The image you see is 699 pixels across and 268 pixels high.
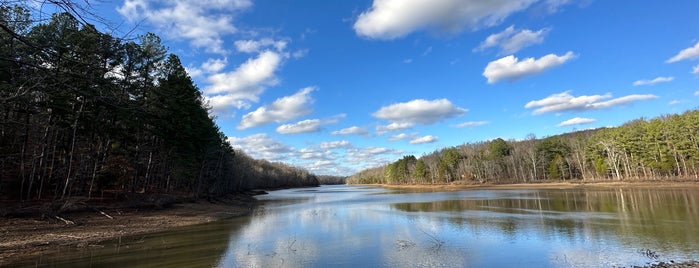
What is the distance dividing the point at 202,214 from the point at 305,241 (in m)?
15.4

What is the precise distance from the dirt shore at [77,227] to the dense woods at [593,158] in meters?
73.7

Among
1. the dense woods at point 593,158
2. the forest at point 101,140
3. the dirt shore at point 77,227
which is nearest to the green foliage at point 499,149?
the dense woods at point 593,158

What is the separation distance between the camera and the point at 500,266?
12.0 m

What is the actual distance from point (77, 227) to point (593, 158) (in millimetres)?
92769

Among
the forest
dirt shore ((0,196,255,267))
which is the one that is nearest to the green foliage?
the forest

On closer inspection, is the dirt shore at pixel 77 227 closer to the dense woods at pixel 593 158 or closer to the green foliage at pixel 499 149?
the dense woods at pixel 593 158

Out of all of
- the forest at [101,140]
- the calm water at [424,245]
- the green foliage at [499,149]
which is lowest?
the calm water at [424,245]

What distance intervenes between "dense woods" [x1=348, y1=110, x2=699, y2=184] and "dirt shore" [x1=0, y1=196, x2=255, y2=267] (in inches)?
2901

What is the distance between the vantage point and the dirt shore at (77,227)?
14.9m

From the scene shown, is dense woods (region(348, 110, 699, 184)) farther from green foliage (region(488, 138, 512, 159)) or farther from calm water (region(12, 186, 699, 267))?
calm water (region(12, 186, 699, 267))

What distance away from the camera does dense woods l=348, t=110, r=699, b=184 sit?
6394 cm

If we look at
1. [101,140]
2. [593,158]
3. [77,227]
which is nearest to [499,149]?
[593,158]

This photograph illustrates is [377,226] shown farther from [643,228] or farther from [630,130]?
[630,130]

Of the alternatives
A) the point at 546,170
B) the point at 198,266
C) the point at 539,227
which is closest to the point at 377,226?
the point at 539,227
